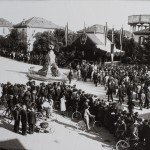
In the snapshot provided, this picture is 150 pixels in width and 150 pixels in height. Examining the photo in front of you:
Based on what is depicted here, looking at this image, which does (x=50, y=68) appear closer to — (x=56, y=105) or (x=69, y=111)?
(x=56, y=105)

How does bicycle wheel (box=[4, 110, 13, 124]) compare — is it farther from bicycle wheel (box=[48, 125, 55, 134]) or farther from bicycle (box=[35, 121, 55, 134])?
bicycle wheel (box=[48, 125, 55, 134])

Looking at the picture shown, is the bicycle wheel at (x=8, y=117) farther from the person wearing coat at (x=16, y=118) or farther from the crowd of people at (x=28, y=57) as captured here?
the crowd of people at (x=28, y=57)

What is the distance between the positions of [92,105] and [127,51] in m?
26.8

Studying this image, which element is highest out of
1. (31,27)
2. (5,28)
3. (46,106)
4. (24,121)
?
(31,27)

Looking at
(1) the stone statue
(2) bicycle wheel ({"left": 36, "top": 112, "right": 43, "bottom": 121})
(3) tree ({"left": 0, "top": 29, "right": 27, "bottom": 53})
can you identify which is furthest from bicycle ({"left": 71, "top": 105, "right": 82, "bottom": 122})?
(3) tree ({"left": 0, "top": 29, "right": 27, "bottom": 53})

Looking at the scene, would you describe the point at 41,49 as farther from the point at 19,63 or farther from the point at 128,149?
the point at 128,149

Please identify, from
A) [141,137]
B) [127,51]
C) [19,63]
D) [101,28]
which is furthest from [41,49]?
[101,28]

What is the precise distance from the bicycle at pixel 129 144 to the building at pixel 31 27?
22.5 m

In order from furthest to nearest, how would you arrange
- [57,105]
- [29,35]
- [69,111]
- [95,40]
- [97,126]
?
[29,35], [95,40], [57,105], [69,111], [97,126]

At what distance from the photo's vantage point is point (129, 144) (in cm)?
1103

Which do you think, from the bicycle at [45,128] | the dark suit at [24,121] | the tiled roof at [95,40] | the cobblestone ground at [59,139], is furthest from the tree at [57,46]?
the dark suit at [24,121]

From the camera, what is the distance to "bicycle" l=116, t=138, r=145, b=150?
10889 mm

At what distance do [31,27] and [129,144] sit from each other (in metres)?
29.1

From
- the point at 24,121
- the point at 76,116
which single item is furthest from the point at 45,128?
the point at 76,116
